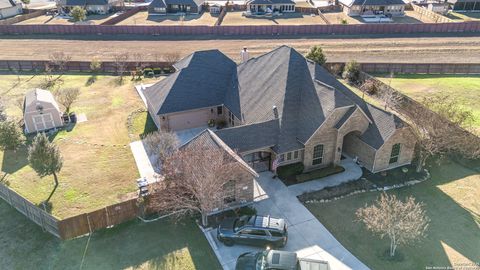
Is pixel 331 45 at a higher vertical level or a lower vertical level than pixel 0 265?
higher

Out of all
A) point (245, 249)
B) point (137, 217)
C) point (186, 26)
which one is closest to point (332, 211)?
point (245, 249)

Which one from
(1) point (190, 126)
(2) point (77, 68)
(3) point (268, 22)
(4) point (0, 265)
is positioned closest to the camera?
(4) point (0, 265)

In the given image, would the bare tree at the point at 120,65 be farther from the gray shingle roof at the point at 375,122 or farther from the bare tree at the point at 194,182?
the gray shingle roof at the point at 375,122

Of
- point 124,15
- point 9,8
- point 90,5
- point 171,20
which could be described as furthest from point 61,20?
point 171,20

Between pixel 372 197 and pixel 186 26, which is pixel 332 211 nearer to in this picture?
pixel 372 197

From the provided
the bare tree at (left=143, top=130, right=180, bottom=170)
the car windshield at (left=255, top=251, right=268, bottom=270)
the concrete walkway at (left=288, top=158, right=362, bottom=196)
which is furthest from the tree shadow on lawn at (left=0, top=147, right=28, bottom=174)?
the concrete walkway at (left=288, top=158, right=362, bottom=196)

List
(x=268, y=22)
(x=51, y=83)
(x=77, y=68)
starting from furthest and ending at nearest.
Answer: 1. (x=268, y=22)
2. (x=77, y=68)
3. (x=51, y=83)

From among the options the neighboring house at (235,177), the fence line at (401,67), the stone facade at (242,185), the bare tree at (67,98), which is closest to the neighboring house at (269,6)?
the fence line at (401,67)
